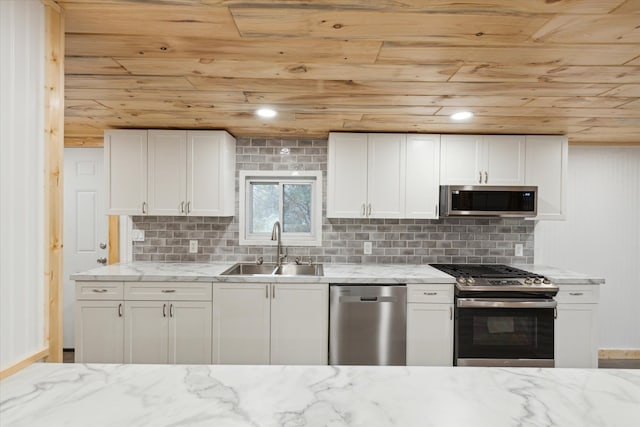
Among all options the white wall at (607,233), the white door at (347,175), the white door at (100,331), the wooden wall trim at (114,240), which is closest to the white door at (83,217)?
the wooden wall trim at (114,240)

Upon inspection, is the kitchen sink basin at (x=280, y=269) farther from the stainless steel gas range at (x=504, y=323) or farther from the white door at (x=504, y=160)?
the white door at (x=504, y=160)

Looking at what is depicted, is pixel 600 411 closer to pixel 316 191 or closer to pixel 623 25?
pixel 623 25

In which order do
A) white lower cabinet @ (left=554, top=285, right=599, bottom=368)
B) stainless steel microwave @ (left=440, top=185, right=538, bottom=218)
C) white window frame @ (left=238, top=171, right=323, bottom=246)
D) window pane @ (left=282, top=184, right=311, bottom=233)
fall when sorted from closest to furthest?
white lower cabinet @ (left=554, top=285, right=599, bottom=368), stainless steel microwave @ (left=440, top=185, right=538, bottom=218), white window frame @ (left=238, top=171, right=323, bottom=246), window pane @ (left=282, top=184, right=311, bottom=233)

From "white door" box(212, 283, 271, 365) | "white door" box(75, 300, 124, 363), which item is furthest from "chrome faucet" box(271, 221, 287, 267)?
"white door" box(75, 300, 124, 363)

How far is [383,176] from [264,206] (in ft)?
4.09

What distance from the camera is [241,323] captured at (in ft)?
9.58

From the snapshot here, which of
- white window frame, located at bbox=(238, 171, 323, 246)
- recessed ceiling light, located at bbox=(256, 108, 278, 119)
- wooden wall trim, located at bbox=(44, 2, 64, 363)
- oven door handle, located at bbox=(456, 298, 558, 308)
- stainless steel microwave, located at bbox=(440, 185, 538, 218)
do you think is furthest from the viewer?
white window frame, located at bbox=(238, 171, 323, 246)

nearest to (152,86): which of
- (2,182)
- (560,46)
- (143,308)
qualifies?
(2,182)

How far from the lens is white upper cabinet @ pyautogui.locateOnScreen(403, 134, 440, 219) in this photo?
131 inches

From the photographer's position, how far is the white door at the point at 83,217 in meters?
3.71

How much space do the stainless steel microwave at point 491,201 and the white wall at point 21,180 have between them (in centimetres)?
288

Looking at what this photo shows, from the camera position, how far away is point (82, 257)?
3725 mm

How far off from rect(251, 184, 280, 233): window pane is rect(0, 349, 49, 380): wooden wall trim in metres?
2.54

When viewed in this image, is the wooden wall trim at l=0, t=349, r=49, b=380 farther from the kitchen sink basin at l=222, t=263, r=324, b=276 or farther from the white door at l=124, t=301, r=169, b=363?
the kitchen sink basin at l=222, t=263, r=324, b=276
